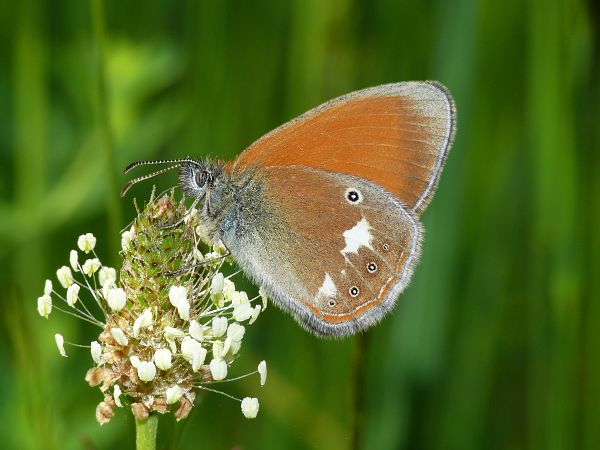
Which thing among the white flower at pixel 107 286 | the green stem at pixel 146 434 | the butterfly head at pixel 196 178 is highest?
the white flower at pixel 107 286

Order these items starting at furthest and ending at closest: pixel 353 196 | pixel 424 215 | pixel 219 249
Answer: pixel 424 215
pixel 353 196
pixel 219 249

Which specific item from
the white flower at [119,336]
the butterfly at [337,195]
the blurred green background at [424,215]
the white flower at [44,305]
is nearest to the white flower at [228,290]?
the white flower at [119,336]

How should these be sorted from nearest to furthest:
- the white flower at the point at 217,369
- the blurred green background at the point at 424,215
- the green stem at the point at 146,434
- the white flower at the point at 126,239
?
the green stem at the point at 146,434 → the white flower at the point at 217,369 → the white flower at the point at 126,239 → the blurred green background at the point at 424,215

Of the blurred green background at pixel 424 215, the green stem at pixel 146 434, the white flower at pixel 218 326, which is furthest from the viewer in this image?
the blurred green background at pixel 424 215

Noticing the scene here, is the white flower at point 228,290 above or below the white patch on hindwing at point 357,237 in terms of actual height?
above

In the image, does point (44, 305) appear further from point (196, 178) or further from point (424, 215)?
point (424, 215)

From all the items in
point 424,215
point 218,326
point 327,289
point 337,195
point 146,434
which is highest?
point 218,326

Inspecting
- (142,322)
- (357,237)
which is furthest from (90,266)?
(357,237)

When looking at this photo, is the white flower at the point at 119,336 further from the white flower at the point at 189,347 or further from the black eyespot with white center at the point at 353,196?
the black eyespot with white center at the point at 353,196

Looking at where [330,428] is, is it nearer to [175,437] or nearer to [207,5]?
[175,437]
